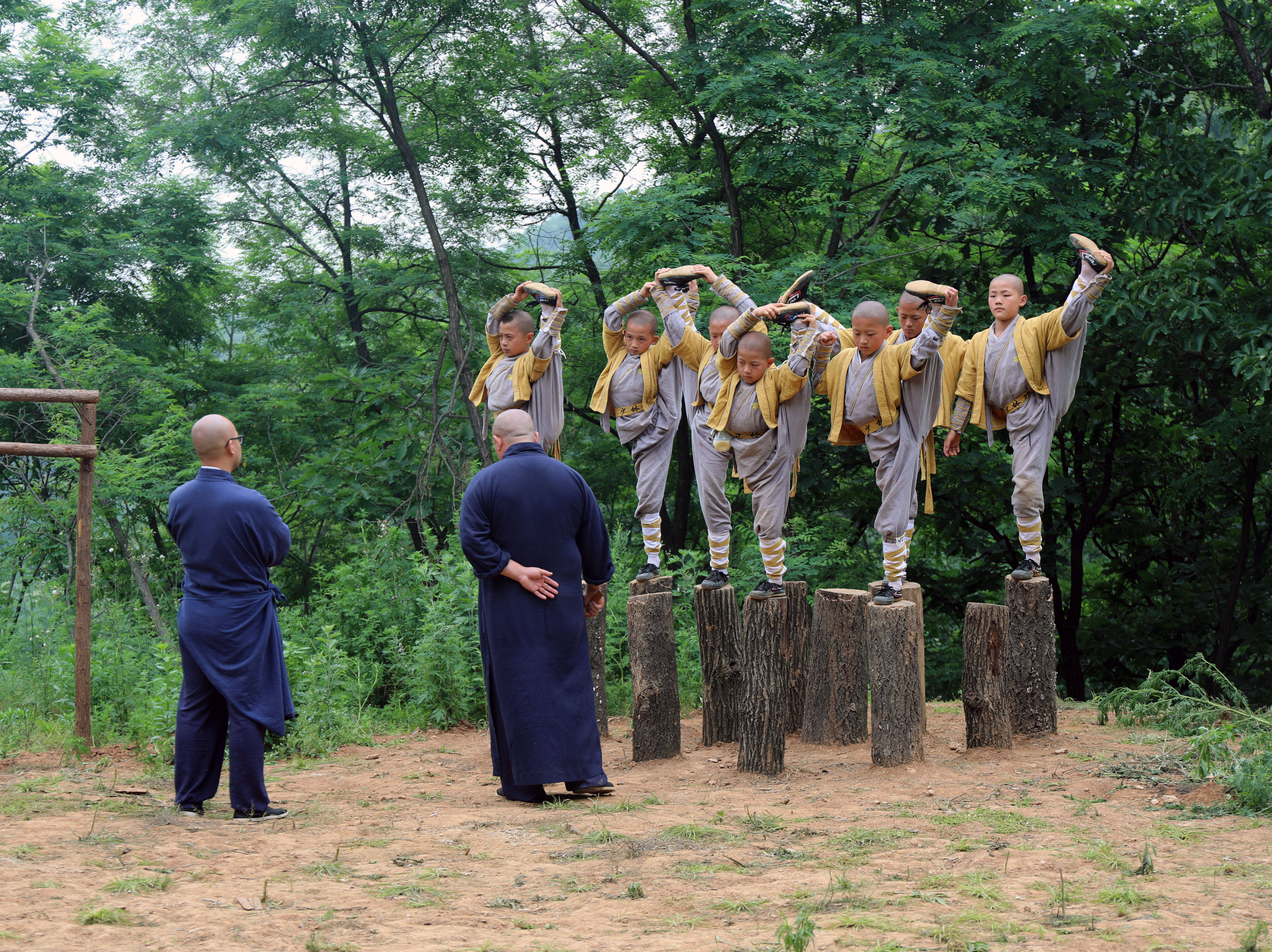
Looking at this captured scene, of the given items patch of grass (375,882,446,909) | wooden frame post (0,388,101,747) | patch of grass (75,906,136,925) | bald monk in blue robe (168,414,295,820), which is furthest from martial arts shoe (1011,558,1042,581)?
wooden frame post (0,388,101,747)

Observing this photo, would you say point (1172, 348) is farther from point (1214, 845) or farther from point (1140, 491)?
point (1214, 845)

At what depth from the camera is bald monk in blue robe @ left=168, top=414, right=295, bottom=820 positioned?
5566 mm

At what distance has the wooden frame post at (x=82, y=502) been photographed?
7.21 meters

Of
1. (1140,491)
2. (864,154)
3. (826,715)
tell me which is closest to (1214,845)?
(826,715)

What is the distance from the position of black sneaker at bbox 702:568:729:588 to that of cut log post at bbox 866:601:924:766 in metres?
1.07

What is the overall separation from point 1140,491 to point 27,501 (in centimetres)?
1317

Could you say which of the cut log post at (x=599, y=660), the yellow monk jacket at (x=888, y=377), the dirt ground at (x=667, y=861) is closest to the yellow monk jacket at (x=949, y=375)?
the yellow monk jacket at (x=888, y=377)

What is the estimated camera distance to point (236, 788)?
559cm

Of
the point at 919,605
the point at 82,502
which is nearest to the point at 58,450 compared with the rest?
the point at 82,502

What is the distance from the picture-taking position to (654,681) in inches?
284

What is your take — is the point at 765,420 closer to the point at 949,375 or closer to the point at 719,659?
the point at 949,375

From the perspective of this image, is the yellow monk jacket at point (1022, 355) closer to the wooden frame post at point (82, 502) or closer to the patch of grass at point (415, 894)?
the patch of grass at point (415, 894)

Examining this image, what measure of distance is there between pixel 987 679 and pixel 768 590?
4.72ft

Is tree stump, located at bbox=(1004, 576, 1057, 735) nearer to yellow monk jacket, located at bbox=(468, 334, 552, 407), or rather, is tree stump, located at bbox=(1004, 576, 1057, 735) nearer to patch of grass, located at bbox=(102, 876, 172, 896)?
yellow monk jacket, located at bbox=(468, 334, 552, 407)
